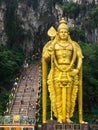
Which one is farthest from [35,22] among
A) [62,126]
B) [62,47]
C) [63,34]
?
[62,126]

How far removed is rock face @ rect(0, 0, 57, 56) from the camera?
3675 cm

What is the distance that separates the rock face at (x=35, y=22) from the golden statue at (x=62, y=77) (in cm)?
2139

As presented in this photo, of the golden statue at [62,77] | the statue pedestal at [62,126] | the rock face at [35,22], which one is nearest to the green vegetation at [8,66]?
the rock face at [35,22]

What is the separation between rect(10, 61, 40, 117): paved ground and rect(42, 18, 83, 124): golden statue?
6326 millimetres

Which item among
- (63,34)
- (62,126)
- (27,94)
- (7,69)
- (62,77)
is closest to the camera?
(62,126)

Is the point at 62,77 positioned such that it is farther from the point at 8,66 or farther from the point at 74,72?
the point at 8,66

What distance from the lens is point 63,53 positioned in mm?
15117

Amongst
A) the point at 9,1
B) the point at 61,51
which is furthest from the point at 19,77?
the point at 61,51

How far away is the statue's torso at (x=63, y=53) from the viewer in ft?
49.5

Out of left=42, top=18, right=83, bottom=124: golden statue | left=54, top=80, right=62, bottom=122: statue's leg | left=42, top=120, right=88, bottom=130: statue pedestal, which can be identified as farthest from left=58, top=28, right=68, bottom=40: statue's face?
left=42, top=120, right=88, bottom=130: statue pedestal

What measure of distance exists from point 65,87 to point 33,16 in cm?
2291

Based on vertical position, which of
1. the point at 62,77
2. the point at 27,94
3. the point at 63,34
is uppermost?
the point at 63,34

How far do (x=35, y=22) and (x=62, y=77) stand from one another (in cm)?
2275

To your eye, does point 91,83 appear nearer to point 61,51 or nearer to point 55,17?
point 61,51
